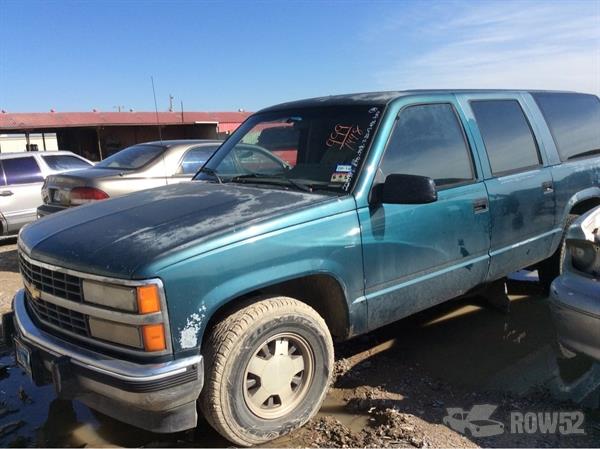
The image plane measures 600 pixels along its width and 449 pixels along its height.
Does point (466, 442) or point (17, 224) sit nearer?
point (466, 442)

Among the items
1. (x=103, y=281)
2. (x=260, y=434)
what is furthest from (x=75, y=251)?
(x=260, y=434)

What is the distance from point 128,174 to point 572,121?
5.05 meters

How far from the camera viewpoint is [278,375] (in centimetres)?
282

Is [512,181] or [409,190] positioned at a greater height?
[409,190]

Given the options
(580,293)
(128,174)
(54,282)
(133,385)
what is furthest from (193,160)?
(580,293)

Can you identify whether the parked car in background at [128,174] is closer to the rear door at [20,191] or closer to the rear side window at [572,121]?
the rear door at [20,191]

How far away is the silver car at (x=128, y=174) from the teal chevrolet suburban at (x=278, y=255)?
2.83 m

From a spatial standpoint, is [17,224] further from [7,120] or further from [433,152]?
[7,120]

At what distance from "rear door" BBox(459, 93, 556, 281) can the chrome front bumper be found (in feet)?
8.08

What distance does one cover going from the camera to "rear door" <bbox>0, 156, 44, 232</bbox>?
28.3ft

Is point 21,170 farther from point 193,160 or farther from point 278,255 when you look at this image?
point 278,255

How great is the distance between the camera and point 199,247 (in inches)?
97.0

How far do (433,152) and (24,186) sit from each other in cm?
777

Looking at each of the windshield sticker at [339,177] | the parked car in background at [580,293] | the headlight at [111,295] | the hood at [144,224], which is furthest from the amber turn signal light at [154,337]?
the parked car in background at [580,293]
